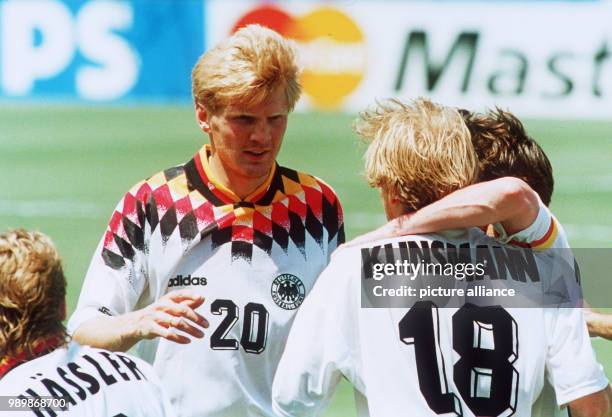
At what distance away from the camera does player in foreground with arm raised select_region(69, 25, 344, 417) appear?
369 centimetres

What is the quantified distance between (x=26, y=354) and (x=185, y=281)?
0.86 metres

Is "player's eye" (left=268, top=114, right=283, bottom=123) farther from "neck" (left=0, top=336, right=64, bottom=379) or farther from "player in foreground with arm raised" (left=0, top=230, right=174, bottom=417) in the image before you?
"neck" (left=0, top=336, right=64, bottom=379)

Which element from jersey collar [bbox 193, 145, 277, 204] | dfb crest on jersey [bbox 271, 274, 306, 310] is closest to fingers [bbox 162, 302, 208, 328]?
dfb crest on jersey [bbox 271, 274, 306, 310]

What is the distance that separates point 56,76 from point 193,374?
38.2ft

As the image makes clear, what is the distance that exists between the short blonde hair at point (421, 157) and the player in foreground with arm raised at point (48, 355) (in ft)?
2.69

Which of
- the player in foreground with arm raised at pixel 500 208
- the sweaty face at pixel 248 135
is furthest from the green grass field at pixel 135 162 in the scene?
the player in foreground with arm raised at pixel 500 208

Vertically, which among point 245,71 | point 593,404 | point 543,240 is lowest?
point 593,404

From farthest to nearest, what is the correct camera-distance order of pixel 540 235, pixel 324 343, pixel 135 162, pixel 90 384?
pixel 135 162 → pixel 540 235 → pixel 324 343 → pixel 90 384

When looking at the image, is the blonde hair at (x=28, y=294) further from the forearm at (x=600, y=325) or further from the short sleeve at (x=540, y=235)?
the forearm at (x=600, y=325)

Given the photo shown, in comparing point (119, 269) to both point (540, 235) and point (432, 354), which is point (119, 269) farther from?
point (540, 235)

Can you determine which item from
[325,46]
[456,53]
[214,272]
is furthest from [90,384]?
[456,53]

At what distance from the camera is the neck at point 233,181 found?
385 cm

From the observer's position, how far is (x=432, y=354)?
3.04 m

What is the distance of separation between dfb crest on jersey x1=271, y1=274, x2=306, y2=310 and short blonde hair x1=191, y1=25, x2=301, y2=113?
555mm
